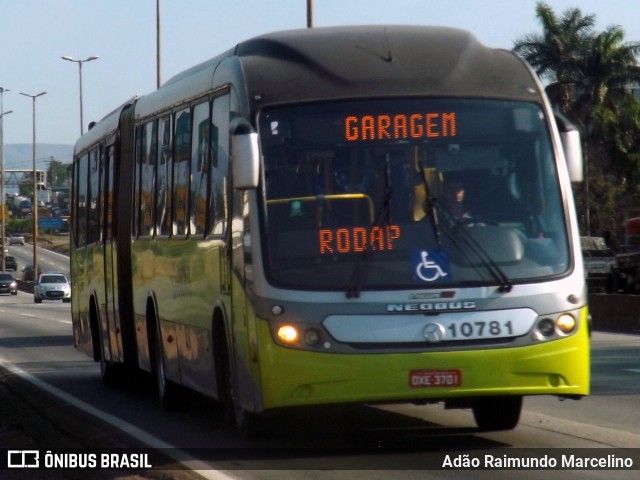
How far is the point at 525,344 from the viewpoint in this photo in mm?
9664

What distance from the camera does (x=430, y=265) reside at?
974 cm

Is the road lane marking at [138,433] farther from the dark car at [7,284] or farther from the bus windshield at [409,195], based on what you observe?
the dark car at [7,284]

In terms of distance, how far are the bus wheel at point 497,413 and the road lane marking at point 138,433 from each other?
2.27 metres

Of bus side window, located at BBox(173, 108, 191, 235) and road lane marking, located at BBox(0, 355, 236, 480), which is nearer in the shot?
road lane marking, located at BBox(0, 355, 236, 480)

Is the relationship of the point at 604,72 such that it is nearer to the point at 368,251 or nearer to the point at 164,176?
the point at 164,176

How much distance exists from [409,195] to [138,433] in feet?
12.1

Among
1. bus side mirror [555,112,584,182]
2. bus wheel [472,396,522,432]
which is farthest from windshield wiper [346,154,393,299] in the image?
bus wheel [472,396,522,432]

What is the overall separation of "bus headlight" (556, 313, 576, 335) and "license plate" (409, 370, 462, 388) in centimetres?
76

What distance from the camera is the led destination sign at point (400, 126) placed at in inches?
396

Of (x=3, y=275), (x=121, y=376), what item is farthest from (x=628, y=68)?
(x=121, y=376)

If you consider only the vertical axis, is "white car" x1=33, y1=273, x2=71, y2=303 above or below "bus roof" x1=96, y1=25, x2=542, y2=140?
below

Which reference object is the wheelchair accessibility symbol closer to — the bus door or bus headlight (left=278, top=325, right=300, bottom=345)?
bus headlight (left=278, top=325, right=300, bottom=345)

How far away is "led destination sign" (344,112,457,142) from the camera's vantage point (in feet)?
33.0

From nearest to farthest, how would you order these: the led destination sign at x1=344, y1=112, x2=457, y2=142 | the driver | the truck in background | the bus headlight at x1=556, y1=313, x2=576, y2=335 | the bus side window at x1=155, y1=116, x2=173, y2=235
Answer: the bus headlight at x1=556, y1=313, x2=576, y2=335 → the driver → the led destination sign at x1=344, y1=112, x2=457, y2=142 → the bus side window at x1=155, y1=116, x2=173, y2=235 → the truck in background
